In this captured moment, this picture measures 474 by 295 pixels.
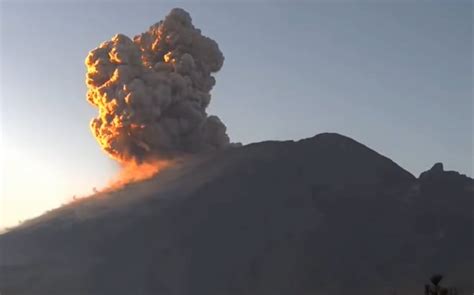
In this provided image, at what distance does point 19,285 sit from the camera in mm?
75375

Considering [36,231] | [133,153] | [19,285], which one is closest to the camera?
[19,285]

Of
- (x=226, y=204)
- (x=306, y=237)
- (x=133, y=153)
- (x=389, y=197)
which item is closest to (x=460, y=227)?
(x=389, y=197)

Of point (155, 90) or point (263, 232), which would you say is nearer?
point (263, 232)

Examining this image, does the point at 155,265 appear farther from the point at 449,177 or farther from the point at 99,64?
the point at 449,177

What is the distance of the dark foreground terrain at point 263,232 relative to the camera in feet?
251

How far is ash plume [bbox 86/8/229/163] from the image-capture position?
92188mm

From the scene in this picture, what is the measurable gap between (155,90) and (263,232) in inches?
833

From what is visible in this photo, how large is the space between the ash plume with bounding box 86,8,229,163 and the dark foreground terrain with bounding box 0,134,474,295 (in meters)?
4.59

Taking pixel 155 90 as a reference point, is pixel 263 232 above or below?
below

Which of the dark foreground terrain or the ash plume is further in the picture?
the ash plume

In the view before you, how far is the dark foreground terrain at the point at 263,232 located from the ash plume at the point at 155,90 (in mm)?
4590

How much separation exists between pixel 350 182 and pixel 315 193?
5510 millimetres

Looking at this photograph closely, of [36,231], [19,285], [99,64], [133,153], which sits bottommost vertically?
[19,285]

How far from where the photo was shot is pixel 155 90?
92.6 meters
